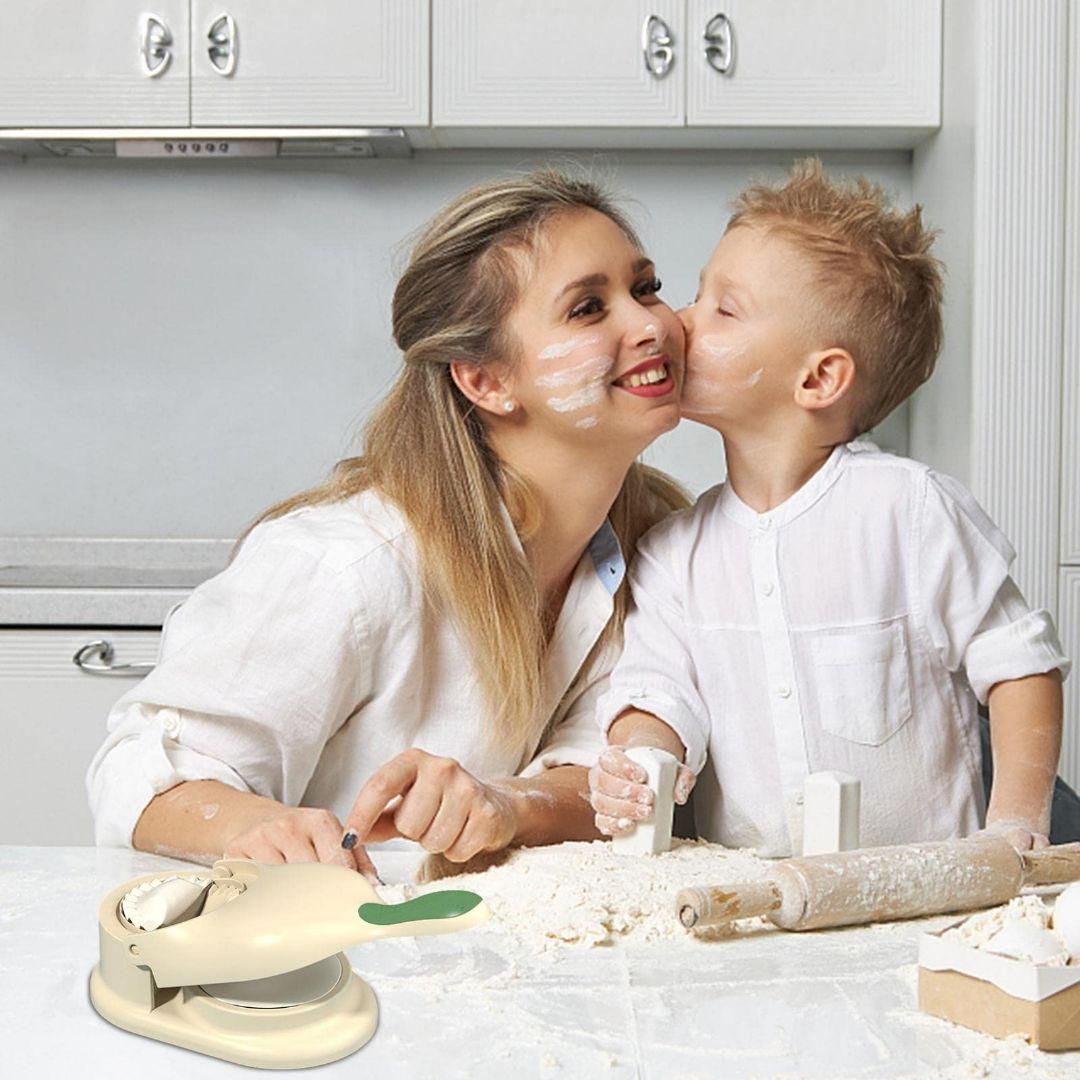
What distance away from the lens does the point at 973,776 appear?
138 cm

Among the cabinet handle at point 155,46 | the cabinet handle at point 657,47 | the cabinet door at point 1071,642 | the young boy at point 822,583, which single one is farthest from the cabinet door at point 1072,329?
the cabinet handle at point 155,46

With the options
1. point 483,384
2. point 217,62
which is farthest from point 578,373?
point 217,62

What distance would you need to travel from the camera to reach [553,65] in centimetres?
255

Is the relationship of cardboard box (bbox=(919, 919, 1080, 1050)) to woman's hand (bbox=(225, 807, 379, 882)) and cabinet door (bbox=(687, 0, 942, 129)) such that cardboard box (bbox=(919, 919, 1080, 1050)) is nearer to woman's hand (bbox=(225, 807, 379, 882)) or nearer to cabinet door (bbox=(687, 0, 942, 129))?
woman's hand (bbox=(225, 807, 379, 882))

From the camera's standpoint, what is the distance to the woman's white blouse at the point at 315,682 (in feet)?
4.22

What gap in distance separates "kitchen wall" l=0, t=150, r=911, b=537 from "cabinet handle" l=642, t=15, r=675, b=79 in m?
0.39

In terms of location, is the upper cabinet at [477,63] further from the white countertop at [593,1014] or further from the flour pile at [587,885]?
the white countertop at [593,1014]

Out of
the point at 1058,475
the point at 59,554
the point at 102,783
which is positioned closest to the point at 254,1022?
the point at 102,783

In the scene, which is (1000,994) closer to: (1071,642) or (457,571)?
(457,571)

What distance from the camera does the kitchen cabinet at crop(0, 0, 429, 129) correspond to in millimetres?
2547

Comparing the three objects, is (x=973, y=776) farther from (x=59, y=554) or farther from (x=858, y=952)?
(x=59, y=554)

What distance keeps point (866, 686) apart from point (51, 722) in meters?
1.48

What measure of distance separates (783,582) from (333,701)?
44 cm

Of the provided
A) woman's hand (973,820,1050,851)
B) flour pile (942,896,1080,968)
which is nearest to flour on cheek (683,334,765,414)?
woman's hand (973,820,1050,851)
